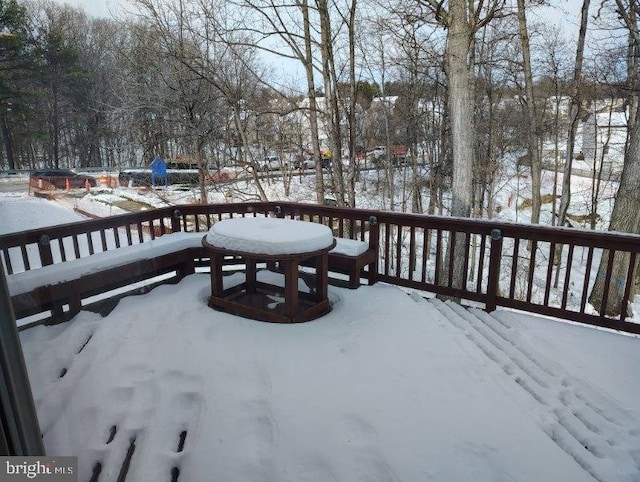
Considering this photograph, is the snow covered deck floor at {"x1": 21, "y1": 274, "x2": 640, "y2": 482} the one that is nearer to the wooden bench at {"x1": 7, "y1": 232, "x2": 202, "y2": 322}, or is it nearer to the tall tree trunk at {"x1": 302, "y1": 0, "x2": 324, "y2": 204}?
the wooden bench at {"x1": 7, "y1": 232, "x2": 202, "y2": 322}

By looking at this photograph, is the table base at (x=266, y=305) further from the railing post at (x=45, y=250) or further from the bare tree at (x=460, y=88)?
the bare tree at (x=460, y=88)

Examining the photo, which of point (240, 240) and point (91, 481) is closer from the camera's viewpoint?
point (91, 481)

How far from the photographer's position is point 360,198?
A: 13.7 m

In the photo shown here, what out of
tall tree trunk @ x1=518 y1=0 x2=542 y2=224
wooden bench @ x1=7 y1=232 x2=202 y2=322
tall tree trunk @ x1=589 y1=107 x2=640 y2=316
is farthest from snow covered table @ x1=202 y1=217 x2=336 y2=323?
tall tree trunk @ x1=518 y1=0 x2=542 y2=224

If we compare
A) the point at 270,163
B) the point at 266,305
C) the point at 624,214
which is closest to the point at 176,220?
the point at 266,305

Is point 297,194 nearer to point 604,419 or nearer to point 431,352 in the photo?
point 431,352

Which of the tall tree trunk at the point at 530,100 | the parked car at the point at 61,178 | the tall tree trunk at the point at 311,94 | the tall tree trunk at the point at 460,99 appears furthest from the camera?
the tall tree trunk at the point at 530,100

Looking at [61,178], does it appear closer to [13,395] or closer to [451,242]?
[13,395]

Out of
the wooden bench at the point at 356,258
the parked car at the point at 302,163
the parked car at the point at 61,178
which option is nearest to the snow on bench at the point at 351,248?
the wooden bench at the point at 356,258

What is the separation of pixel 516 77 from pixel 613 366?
407 inches

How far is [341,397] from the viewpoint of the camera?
7.05ft

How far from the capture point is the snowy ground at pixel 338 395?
1677mm

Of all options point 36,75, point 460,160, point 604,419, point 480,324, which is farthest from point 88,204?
point 460,160

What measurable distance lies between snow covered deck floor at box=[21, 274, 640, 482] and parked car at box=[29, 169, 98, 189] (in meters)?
0.79
